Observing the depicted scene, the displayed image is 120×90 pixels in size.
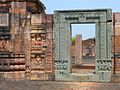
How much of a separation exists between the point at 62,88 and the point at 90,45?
29.4 metres

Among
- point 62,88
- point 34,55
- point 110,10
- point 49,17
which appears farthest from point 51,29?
point 62,88

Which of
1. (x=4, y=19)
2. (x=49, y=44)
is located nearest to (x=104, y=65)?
(x=49, y=44)

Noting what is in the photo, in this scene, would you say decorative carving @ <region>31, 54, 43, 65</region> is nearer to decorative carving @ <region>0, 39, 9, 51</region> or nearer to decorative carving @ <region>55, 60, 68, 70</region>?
decorative carving @ <region>55, 60, 68, 70</region>

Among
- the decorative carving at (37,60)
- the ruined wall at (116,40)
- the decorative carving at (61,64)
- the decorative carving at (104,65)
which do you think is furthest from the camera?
the decorative carving at (37,60)

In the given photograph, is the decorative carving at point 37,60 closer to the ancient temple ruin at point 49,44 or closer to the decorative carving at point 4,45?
the ancient temple ruin at point 49,44

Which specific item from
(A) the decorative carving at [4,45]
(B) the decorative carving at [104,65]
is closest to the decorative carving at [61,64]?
(B) the decorative carving at [104,65]

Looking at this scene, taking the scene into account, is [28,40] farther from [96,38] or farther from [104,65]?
[104,65]

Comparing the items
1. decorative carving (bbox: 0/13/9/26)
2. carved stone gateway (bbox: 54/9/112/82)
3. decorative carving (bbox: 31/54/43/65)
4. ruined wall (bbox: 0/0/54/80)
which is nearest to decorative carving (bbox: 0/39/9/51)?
ruined wall (bbox: 0/0/54/80)

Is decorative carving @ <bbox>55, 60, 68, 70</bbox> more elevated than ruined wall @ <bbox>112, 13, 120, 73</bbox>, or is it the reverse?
ruined wall @ <bbox>112, 13, 120, 73</bbox>

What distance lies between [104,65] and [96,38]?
126 centimetres

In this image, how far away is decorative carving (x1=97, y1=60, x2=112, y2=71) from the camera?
12.6 meters

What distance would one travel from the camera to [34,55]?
13.5 m

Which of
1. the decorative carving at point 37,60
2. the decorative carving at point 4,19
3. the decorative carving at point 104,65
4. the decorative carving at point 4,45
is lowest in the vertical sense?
the decorative carving at point 104,65

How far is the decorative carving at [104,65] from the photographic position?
12.6m
